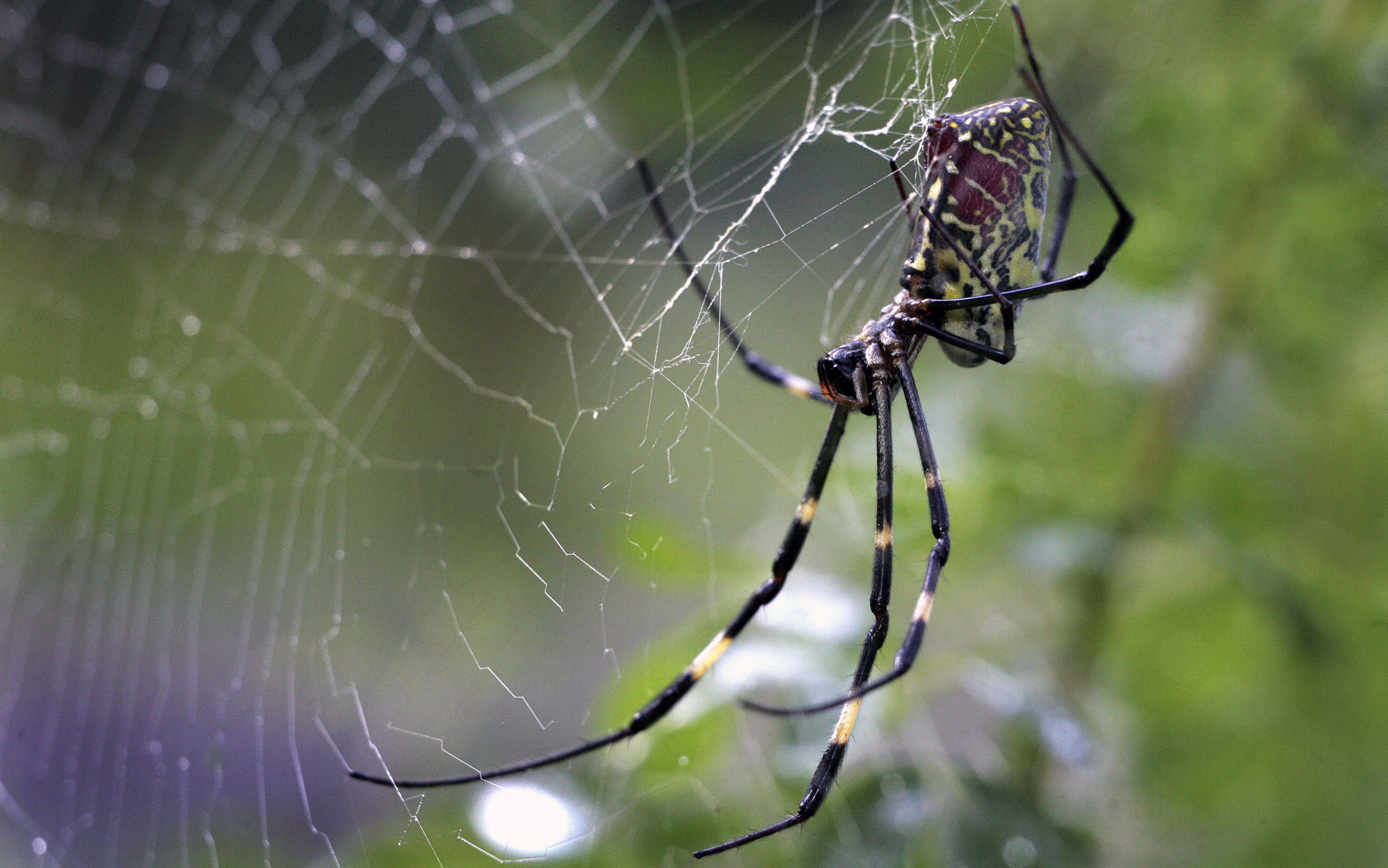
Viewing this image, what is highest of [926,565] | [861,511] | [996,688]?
[861,511]

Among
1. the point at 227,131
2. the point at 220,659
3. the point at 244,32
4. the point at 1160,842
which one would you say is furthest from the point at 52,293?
the point at 1160,842

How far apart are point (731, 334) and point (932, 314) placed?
0.69ft

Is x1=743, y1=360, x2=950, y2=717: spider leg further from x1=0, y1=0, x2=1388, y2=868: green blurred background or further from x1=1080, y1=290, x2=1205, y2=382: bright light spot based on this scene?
x1=1080, y1=290, x2=1205, y2=382: bright light spot

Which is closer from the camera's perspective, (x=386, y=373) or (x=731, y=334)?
(x=731, y=334)

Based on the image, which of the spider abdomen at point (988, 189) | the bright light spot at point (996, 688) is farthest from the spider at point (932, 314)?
the bright light spot at point (996, 688)

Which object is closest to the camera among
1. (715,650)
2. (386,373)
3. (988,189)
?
(988,189)

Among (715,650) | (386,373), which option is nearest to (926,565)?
(715,650)

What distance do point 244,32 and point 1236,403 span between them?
213 cm

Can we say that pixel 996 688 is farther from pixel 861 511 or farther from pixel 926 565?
pixel 861 511

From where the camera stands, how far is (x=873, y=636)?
81 cm

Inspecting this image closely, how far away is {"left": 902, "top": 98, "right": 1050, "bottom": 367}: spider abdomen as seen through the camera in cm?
72

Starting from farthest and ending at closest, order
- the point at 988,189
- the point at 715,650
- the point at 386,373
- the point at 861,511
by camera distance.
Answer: the point at 386,373, the point at 861,511, the point at 715,650, the point at 988,189

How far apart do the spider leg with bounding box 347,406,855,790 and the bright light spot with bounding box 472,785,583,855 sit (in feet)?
0.09

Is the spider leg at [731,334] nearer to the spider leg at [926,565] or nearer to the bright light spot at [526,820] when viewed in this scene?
the spider leg at [926,565]
